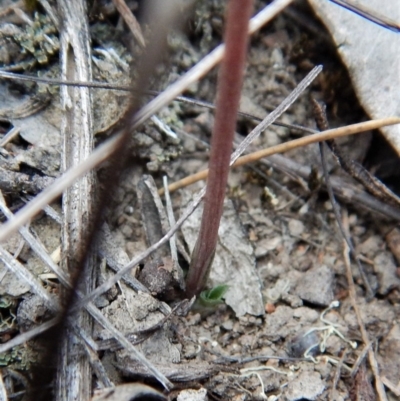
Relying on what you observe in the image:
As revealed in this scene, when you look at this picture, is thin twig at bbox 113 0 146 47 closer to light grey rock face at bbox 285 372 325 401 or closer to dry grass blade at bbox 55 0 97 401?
dry grass blade at bbox 55 0 97 401

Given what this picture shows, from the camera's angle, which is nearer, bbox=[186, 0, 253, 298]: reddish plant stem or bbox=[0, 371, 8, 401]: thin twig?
bbox=[186, 0, 253, 298]: reddish plant stem

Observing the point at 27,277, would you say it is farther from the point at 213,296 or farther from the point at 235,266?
the point at 235,266

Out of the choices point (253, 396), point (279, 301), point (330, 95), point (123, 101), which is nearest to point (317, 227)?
point (279, 301)

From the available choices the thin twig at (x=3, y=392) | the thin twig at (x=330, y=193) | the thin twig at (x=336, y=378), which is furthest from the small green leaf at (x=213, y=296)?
the thin twig at (x=3, y=392)

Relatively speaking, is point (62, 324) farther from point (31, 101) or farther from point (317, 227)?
point (317, 227)

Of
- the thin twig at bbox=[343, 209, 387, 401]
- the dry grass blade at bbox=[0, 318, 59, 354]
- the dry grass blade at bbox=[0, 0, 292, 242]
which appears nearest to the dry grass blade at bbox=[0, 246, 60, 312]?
the dry grass blade at bbox=[0, 318, 59, 354]

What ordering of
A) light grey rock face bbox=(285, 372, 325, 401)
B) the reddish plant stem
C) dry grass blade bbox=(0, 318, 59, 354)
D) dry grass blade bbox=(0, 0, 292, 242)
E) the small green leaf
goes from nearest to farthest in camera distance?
the reddish plant stem
dry grass blade bbox=(0, 0, 292, 242)
dry grass blade bbox=(0, 318, 59, 354)
light grey rock face bbox=(285, 372, 325, 401)
the small green leaf
